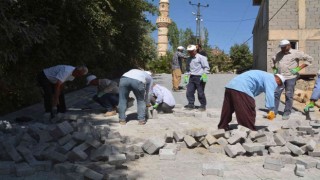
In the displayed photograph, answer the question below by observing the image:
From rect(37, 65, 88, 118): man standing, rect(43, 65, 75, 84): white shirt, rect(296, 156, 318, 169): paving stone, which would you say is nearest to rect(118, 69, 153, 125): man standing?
rect(37, 65, 88, 118): man standing

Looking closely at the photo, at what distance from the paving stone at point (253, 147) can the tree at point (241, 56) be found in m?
32.9

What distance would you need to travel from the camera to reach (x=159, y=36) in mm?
58781

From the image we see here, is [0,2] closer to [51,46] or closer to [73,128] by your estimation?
[73,128]

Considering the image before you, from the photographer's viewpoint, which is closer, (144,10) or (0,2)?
(0,2)

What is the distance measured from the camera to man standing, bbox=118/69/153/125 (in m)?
7.49

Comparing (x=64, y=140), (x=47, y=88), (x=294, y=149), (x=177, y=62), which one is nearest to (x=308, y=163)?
(x=294, y=149)

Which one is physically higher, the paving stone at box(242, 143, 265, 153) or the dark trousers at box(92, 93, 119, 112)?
the dark trousers at box(92, 93, 119, 112)

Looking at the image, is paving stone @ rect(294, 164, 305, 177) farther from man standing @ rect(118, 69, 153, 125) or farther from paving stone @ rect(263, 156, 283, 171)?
man standing @ rect(118, 69, 153, 125)

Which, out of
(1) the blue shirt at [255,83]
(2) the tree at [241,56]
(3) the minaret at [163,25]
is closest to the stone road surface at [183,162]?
(1) the blue shirt at [255,83]

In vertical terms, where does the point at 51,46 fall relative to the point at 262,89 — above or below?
above

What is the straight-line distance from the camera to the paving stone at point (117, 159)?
5.14 m

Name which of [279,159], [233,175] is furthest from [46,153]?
[279,159]

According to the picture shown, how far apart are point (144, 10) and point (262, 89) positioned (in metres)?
13.2

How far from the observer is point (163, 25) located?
58062 mm
